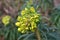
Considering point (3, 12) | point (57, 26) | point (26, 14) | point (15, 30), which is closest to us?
point (26, 14)

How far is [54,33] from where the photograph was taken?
178 centimetres

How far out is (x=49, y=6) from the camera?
2240 mm

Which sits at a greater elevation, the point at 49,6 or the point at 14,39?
the point at 49,6

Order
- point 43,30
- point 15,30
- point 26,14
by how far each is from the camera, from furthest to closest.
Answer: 1. point 15,30
2. point 43,30
3. point 26,14

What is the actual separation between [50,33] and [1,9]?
244cm

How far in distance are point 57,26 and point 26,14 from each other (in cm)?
58

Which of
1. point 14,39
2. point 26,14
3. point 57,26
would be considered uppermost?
point 26,14

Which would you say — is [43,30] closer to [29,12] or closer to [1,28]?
[29,12]

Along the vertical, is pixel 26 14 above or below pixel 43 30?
above

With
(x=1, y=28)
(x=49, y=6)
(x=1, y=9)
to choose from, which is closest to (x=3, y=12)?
(x=1, y=9)

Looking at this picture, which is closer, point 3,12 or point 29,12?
point 29,12

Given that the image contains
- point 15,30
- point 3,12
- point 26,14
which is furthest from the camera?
point 3,12

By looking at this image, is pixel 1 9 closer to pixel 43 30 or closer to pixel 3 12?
pixel 3 12

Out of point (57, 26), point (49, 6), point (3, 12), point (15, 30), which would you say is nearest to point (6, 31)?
point (15, 30)
